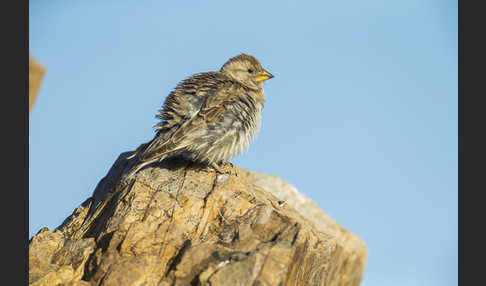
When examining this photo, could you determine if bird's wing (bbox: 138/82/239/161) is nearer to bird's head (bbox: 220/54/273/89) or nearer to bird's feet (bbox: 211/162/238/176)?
bird's feet (bbox: 211/162/238/176)

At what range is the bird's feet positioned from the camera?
30.5 feet

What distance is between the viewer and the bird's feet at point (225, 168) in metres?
9.29

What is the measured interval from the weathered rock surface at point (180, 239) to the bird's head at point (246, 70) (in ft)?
7.97

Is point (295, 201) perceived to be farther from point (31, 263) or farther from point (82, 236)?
point (31, 263)

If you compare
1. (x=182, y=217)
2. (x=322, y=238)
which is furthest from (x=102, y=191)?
(x=322, y=238)

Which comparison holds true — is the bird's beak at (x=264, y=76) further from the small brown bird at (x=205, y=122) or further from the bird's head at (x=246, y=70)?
the small brown bird at (x=205, y=122)

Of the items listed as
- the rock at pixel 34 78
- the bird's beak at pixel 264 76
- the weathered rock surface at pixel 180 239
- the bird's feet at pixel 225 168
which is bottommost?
the weathered rock surface at pixel 180 239

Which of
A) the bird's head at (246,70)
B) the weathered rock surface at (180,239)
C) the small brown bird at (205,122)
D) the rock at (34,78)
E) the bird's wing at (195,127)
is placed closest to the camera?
the weathered rock surface at (180,239)

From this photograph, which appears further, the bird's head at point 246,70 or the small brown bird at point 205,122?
the bird's head at point 246,70

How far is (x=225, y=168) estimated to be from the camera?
9688mm

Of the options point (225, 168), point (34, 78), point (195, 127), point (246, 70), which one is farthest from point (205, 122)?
point (34, 78)

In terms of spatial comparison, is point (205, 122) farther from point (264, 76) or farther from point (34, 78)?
point (34, 78)

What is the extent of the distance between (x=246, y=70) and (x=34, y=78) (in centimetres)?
411

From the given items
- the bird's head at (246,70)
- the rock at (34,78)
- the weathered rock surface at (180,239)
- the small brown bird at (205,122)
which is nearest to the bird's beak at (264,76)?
the bird's head at (246,70)
